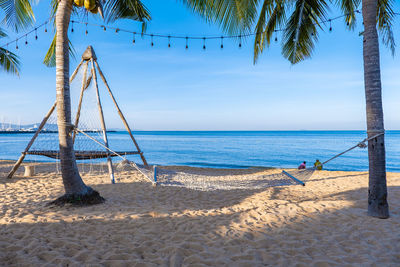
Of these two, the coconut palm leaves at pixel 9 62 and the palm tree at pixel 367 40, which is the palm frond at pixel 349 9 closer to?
the palm tree at pixel 367 40

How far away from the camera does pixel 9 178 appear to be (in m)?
6.27

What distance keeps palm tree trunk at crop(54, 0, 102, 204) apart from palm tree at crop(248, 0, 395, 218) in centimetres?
354

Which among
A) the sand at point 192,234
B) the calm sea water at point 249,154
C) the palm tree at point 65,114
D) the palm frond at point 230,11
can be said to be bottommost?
the calm sea water at point 249,154

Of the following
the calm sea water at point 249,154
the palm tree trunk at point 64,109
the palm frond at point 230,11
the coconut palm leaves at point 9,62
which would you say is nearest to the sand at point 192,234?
the palm tree trunk at point 64,109

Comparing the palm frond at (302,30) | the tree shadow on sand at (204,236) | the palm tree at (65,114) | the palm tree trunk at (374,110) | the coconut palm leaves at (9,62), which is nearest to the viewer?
the tree shadow on sand at (204,236)

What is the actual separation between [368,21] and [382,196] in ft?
7.42

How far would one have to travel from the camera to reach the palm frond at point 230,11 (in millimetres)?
3967

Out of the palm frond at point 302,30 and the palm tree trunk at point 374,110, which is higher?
the palm frond at point 302,30

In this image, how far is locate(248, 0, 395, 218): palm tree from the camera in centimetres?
313

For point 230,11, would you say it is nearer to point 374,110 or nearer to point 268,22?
point 268,22

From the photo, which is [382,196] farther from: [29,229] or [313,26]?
[29,229]

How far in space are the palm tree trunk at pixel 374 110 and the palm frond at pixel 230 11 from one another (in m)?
1.63

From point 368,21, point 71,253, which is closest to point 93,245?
point 71,253

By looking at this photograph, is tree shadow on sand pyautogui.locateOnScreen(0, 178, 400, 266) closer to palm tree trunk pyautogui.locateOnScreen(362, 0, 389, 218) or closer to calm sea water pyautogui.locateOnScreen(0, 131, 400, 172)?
palm tree trunk pyautogui.locateOnScreen(362, 0, 389, 218)
